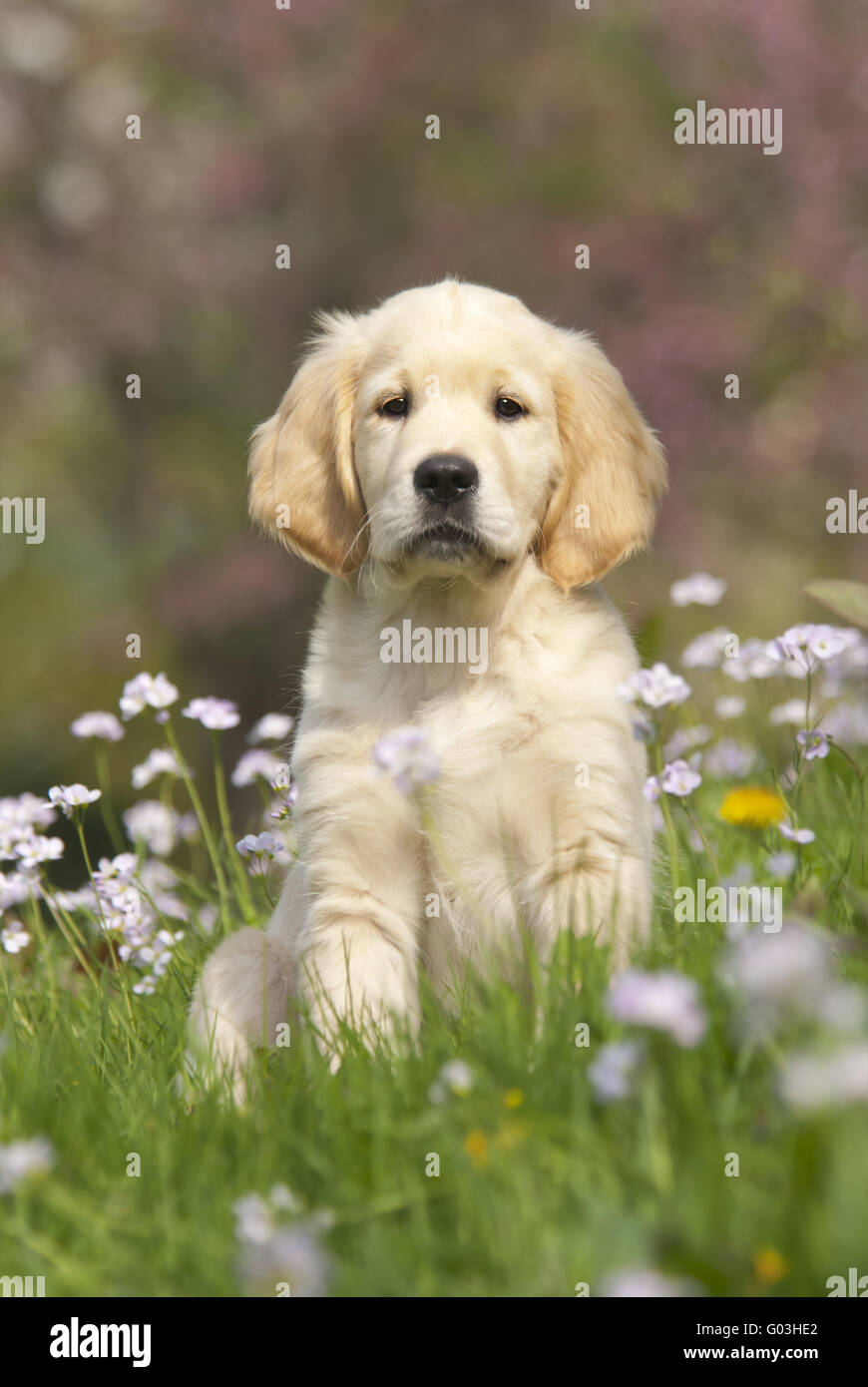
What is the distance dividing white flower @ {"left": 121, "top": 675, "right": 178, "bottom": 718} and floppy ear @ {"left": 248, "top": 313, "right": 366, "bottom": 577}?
1.63ft

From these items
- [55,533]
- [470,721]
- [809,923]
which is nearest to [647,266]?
[55,533]

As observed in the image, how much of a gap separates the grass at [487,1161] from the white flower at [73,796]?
0.71 metres

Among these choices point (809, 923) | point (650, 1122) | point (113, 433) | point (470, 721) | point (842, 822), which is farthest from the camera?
point (113, 433)

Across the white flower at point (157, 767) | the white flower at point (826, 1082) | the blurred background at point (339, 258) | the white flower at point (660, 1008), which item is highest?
the blurred background at point (339, 258)

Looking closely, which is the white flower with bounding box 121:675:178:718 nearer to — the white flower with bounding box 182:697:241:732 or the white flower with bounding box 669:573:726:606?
the white flower with bounding box 182:697:241:732

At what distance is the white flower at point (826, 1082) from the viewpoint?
1610mm

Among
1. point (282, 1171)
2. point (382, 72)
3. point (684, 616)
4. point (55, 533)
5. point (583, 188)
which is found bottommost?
point (282, 1171)

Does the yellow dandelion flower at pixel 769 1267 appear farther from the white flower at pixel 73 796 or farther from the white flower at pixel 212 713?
the white flower at pixel 212 713

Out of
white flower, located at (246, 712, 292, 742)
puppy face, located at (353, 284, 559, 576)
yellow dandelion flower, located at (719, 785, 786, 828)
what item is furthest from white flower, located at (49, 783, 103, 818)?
yellow dandelion flower, located at (719, 785, 786, 828)

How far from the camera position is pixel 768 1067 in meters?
2.16

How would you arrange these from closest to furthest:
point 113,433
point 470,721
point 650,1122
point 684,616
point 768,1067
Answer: point 650,1122
point 768,1067
point 470,721
point 684,616
point 113,433

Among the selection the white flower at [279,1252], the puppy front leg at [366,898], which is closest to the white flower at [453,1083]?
the white flower at [279,1252]
